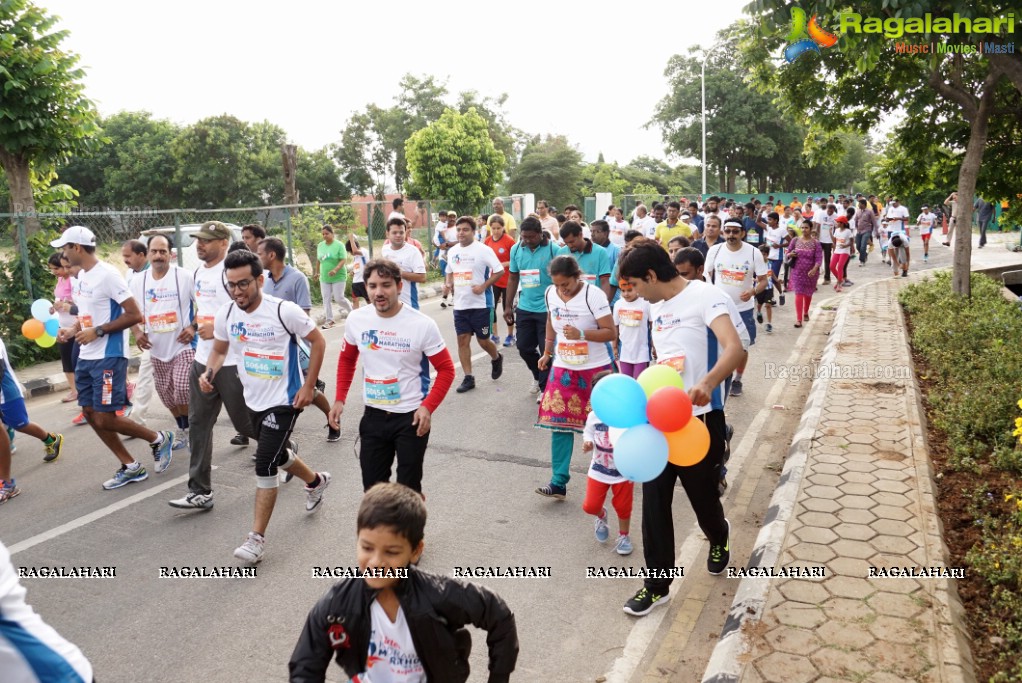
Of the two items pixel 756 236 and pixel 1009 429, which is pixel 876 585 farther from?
pixel 756 236

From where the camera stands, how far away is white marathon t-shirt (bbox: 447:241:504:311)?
9.45 m

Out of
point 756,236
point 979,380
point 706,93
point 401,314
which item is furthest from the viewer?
point 706,93

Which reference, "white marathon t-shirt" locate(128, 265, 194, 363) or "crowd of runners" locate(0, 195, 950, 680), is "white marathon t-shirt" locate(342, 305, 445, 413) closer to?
"crowd of runners" locate(0, 195, 950, 680)

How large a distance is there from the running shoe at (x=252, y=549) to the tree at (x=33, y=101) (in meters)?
9.17

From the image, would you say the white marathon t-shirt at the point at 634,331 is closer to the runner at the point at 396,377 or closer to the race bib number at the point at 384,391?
the runner at the point at 396,377

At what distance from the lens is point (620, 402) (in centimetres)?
362

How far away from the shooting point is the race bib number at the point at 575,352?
575cm

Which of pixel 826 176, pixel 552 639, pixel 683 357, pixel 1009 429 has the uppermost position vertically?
pixel 826 176

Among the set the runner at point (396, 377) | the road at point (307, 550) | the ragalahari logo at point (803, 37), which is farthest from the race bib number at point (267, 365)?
the ragalahari logo at point (803, 37)

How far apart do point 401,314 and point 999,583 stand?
357 centimetres

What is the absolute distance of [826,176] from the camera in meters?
69.6

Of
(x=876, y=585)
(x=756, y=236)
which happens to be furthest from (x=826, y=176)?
(x=876, y=585)

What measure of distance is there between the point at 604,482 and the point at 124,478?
402cm

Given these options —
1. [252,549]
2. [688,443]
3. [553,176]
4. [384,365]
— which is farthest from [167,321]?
[553,176]
